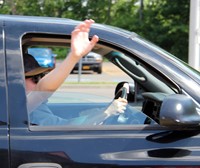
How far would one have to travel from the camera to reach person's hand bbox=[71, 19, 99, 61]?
216 cm

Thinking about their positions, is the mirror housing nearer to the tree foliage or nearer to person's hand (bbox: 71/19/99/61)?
person's hand (bbox: 71/19/99/61)

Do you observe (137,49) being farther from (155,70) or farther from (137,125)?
(137,125)

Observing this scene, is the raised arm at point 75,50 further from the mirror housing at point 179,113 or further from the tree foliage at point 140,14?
the tree foliage at point 140,14

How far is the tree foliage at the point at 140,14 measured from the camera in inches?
1387

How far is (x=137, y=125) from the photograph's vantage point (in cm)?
218

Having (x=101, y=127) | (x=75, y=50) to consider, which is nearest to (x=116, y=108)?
(x=101, y=127)

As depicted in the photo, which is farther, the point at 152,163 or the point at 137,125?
the point at 137,125

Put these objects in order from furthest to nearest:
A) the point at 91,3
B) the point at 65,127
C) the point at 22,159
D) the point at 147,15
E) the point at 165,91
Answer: the point at 91,3
the point at 147,15
the point at 165,91
the point at 65,127
the point at 22,159

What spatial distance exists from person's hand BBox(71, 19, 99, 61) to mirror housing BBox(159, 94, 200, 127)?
0.46m

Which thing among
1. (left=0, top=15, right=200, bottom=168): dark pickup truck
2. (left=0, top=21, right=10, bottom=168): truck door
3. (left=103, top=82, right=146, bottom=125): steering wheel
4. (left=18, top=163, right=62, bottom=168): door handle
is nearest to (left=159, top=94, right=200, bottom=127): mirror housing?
(left=0, top=15, right=200, bottom=168): dark pickup truck

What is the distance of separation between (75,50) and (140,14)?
38.7 meters

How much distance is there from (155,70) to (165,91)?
0.53m

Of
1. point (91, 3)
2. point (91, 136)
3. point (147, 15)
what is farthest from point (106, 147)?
point (91, 3)

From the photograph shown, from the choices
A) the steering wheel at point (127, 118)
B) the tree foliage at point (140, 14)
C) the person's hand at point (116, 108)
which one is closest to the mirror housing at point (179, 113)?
the steering wheel at point (127, 118)
